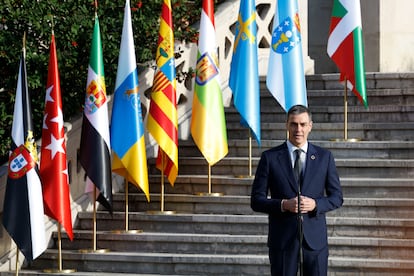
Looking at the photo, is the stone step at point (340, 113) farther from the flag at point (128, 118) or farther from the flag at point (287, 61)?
the flag at point (128, 118)

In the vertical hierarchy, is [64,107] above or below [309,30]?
below

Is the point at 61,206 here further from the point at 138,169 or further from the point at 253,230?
the point at 253,230

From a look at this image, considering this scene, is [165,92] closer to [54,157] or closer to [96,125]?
[96,125]

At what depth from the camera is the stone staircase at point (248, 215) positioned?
560 inches

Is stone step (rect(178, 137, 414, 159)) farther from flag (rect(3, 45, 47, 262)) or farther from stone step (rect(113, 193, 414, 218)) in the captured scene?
flag (rect(3, 45, 47, 262))

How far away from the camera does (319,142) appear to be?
16.2m

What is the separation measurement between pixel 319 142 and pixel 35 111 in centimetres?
348

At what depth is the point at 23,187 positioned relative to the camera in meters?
14.3

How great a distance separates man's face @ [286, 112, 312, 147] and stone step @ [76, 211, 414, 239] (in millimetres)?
4333

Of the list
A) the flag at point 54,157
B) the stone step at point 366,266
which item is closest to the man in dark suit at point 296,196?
the stone step at point 366,266

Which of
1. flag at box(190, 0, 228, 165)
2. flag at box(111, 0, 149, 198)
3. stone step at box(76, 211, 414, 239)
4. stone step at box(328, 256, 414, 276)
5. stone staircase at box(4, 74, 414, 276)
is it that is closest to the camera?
stone step at box(328, 256, 414, 276)

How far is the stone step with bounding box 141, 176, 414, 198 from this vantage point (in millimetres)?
15055

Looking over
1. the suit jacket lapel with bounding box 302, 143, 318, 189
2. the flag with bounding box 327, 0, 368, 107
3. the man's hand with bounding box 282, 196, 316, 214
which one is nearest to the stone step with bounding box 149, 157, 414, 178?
the flag with bounding box 327, 0, 368, 107

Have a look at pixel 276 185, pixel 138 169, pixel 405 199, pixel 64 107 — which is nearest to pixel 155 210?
pixel 138 169
